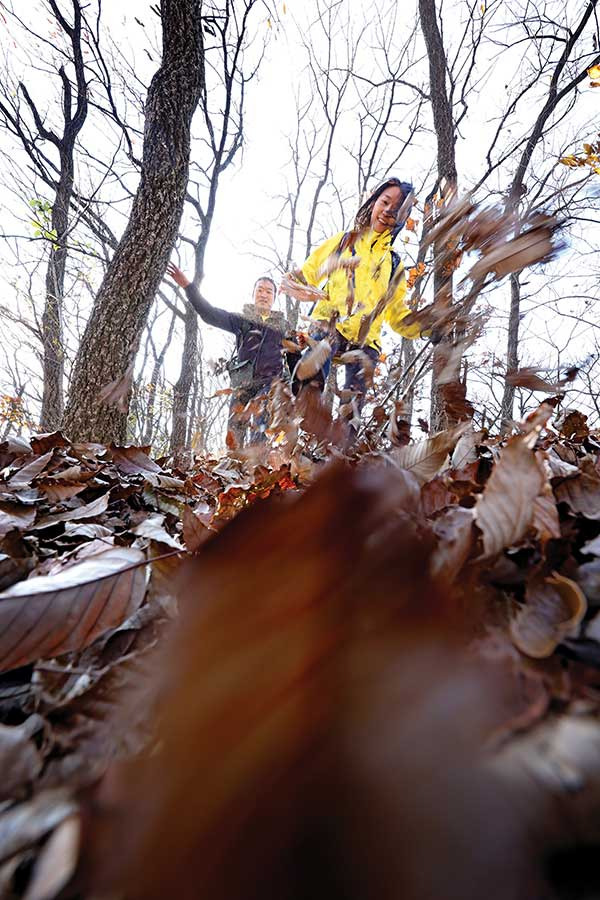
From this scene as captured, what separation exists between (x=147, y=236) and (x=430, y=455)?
A: 270 cm

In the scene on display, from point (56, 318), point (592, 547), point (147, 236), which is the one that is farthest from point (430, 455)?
point (56, 318)

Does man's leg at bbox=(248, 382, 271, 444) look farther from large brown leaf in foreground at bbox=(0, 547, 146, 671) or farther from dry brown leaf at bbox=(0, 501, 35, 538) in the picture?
large brown leaf in foreground at bbox=(0, 547, 146, 671)

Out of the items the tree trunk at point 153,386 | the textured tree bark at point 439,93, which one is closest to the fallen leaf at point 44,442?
the textured tree bark at point 439,93

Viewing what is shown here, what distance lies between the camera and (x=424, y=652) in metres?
0.22

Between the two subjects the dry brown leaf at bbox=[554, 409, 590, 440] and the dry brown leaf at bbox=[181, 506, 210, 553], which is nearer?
the dry brown leaf at bbox=[181, 506, 210, 553]

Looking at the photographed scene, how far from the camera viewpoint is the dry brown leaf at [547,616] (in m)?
0.26

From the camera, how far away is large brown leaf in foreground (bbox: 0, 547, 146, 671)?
0.37m

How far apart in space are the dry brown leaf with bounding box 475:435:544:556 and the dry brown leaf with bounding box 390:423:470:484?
26cm

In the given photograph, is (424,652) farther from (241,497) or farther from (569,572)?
(241,497)

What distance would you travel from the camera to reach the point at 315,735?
190 millimetres

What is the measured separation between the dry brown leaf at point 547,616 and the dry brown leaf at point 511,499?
4 centimetres

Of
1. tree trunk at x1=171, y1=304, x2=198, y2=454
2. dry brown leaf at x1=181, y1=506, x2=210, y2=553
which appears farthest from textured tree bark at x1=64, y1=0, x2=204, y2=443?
tree trunk at x1=171, y1=304, x2=198, y2=454

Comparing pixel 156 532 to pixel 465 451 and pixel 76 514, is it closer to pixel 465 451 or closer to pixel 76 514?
pixel 76 514

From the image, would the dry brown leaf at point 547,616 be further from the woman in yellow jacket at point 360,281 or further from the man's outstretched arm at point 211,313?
the man's outstretched arm at point 211,313
